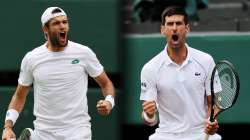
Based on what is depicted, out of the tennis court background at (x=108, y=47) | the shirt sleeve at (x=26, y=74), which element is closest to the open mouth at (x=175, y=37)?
the shirt sleeve at (x=26, y=74)

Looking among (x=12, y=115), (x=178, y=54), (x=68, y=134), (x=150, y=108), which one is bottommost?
(x=68, y=134)

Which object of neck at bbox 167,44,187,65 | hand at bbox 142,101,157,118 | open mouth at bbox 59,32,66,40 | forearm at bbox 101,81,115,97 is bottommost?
forearm at bbox 101,81,115,97

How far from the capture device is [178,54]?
581cm

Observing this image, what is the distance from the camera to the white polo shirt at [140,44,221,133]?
571 centimetres

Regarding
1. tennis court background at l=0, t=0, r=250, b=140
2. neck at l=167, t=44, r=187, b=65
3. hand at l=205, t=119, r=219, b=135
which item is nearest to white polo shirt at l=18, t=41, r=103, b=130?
neck at l=167, t=44, r=187, b=65

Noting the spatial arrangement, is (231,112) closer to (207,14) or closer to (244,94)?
(244,94)

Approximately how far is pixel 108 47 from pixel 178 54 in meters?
2.24

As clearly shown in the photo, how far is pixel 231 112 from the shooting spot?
313 inches

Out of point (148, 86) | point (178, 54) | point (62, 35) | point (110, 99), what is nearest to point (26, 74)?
point (62, 35)

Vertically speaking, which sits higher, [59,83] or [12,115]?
[59,83]

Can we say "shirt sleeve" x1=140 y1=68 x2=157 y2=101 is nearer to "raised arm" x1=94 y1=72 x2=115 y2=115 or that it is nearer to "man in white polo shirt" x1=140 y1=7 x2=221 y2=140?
"man in white polo shirt" x1=140 y1=7 x2=221 y2=140

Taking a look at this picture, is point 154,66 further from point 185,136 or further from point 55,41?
point 55,41

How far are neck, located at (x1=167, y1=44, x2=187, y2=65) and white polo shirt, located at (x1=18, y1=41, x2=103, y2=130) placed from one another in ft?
2.25

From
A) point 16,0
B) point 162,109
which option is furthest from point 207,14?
point 162,109
